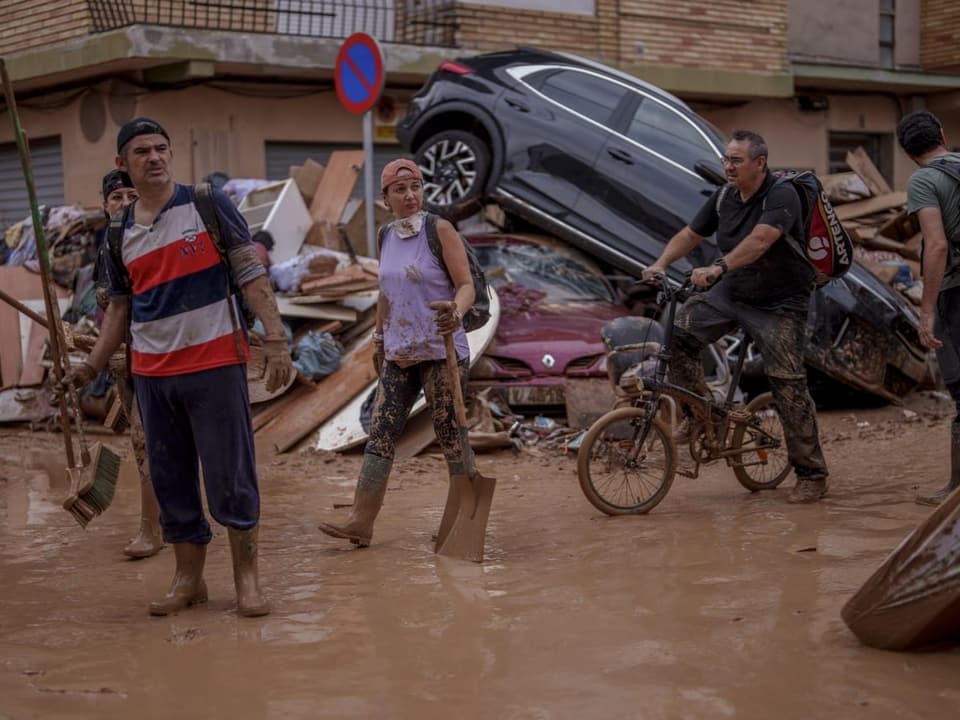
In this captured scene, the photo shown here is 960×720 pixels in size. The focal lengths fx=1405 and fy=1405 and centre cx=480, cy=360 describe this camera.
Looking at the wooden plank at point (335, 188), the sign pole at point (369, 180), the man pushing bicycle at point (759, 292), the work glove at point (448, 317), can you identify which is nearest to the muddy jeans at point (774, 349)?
the man pushing bicycle at point (759, 292)

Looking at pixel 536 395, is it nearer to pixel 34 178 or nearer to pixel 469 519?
pixel 469 519

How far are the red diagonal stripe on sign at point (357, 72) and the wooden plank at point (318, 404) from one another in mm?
2600

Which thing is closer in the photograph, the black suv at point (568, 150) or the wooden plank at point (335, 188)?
the black suv at point (568, 150)

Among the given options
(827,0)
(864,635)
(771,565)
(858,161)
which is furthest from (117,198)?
(827,0)

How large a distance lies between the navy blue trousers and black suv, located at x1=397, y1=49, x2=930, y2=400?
7.20 metres

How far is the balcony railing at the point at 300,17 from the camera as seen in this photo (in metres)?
16.9

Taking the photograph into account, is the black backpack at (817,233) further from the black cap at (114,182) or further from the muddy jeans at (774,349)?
the black cap at (114,182)

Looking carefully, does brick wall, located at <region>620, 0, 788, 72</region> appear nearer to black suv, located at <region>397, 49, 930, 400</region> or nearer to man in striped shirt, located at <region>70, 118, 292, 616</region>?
black suv, located at <region>397, 49, 930, 400</region>

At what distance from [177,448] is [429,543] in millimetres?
1859

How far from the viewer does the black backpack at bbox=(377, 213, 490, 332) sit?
21.9 feet

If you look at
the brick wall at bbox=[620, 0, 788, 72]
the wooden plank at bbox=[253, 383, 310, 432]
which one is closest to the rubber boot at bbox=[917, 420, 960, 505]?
the wooden plank at bbox=[253, 383, 310, 432]

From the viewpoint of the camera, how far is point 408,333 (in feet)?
21.8

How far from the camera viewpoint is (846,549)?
6516mm

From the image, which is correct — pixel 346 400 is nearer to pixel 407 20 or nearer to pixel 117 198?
pixel 117 198
